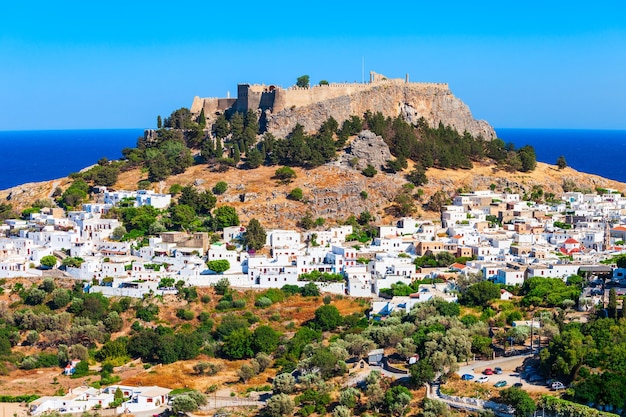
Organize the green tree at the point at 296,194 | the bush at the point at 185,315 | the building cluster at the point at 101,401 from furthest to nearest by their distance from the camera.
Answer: the green tree at the point at 296,194, the bush at the point at 185,315, the building cluster at the point at 101,401

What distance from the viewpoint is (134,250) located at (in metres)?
51.5

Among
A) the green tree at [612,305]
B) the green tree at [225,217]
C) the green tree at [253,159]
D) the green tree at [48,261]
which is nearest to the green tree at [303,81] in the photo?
the green tree at [253,159]

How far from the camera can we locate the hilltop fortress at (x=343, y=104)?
68000mm

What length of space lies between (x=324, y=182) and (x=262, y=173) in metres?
4.72

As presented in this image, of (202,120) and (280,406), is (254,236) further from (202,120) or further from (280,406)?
(202,120)

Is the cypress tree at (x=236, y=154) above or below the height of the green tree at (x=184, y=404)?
above

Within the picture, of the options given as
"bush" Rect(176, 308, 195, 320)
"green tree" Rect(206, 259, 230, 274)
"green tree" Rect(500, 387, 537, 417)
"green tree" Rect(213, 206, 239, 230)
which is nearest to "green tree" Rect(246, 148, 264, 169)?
"green tree" Rect(213, 206, 239, 230)

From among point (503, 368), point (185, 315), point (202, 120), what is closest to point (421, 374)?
point (503, 368)

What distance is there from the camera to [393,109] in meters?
71.3

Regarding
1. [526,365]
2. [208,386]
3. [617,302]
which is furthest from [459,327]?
[208,386]

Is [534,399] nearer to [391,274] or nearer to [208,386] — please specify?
[208,386]

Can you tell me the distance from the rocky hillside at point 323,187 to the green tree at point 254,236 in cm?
412

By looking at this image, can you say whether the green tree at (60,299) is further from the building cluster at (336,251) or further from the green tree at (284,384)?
the green tree at (284,384)

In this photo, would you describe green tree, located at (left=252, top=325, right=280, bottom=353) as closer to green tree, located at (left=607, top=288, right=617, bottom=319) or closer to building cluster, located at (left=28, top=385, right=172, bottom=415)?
building cluster, located at (left=28, top=385, right=172, bottom=415)
